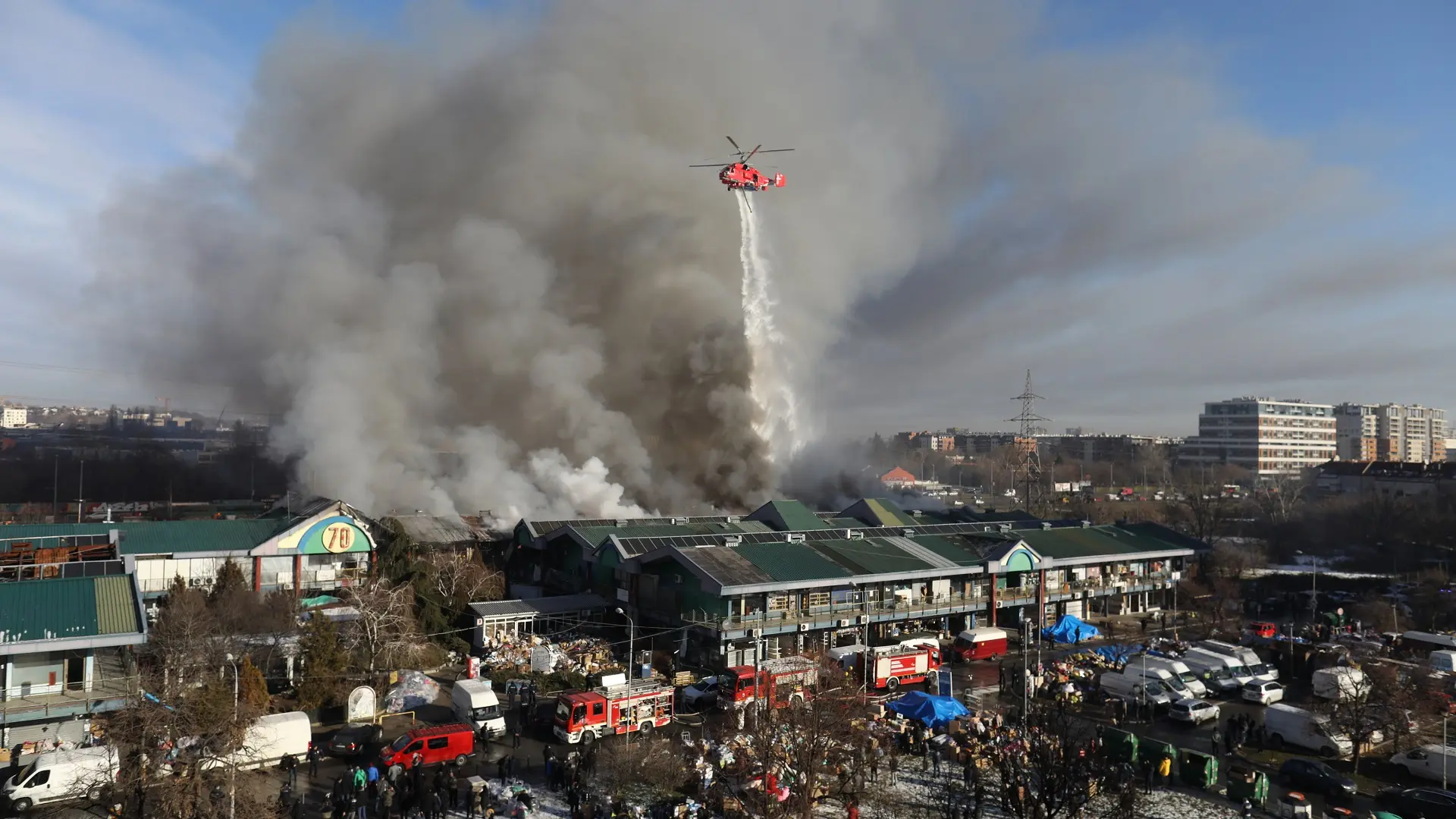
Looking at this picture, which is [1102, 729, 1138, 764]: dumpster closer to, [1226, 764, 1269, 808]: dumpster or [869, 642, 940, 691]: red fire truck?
[1226, 764, 1269, 808]: dumpster

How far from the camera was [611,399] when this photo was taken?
168ft

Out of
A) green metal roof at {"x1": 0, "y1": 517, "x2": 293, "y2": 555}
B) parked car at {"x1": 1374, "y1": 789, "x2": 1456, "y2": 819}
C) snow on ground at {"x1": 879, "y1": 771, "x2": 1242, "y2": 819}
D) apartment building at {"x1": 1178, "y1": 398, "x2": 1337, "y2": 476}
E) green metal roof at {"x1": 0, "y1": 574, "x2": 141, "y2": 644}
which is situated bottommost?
snow on ground at {"x1": 879, "y1": 771, "x2": 1242, "y2": 819}

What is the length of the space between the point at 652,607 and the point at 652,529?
5.50 m

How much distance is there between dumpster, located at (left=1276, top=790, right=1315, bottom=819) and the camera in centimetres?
1484

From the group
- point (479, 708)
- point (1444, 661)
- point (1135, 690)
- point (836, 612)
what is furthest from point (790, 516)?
point (1444, 661)

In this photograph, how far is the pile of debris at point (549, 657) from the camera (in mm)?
23438

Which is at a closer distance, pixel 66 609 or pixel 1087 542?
pixel 66 609

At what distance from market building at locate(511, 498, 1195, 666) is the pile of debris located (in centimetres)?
187

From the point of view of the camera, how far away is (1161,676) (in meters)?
22.4

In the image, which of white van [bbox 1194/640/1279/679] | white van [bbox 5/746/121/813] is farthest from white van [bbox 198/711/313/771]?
white van [bbox 1194/640/1279/679]

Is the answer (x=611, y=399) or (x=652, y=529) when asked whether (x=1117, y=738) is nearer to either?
(x=652, y=529)

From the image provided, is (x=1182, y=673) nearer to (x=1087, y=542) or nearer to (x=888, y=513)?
(x=1087, y=542)

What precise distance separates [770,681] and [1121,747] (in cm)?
693

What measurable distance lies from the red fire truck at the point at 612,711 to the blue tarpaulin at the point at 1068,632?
1525 centimetres
